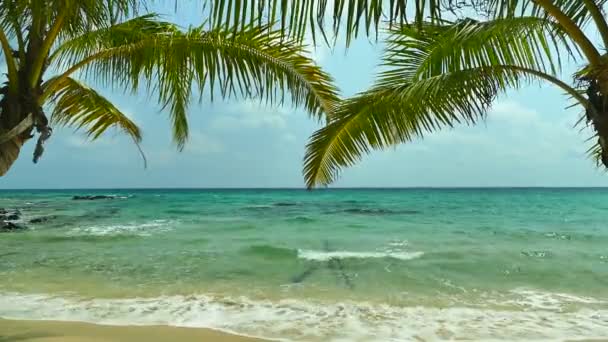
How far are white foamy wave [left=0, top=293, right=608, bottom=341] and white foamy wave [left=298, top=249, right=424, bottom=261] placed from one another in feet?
13.4

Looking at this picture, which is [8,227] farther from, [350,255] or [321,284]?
[321,284]

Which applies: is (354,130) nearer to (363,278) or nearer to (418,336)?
(418,336)

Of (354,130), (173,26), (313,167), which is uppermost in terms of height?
(173,26)

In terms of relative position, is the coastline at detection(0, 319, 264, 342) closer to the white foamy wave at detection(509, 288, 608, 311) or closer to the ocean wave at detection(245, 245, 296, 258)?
the white foamy wave at detection(509, 288, 608, 311)

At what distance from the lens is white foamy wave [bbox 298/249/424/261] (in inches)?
400

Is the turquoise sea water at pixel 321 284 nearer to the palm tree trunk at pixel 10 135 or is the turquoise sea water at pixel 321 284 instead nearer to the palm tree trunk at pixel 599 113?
the palm tree trunk at pixel 10 135

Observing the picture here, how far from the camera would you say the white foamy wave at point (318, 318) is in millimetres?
4777

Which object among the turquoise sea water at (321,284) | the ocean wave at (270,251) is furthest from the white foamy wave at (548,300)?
the ocean wave at (270,251)

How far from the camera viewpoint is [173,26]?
15.8 ft

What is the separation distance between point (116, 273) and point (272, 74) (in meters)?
5.19

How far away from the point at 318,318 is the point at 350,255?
531cm

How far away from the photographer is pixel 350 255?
10539 mm

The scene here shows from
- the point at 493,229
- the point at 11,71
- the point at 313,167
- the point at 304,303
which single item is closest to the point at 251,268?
the point at 304,303

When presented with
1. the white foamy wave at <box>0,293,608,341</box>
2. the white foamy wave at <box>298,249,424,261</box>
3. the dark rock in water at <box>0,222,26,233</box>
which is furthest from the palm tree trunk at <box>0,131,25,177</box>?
the dark rock in water at <box>0,222,26,233</box>
